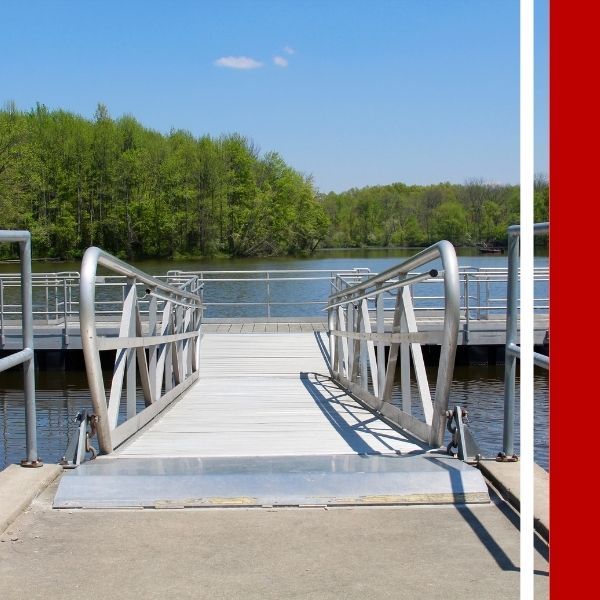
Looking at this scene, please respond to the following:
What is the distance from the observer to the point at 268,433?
539 cm

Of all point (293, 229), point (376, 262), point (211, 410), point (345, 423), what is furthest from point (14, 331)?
point (293, 229)

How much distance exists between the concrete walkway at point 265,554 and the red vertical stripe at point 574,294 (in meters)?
1.45

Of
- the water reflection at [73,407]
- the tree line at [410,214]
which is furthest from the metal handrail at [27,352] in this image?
the tree line at [410,214]

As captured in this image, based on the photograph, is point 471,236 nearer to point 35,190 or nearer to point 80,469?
point 35,190

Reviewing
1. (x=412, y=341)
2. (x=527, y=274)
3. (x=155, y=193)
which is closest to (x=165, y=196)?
(x=155, y=193)

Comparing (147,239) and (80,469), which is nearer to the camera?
(80,469)

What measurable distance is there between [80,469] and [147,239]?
250 feet

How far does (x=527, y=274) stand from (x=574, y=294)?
16 centimetres

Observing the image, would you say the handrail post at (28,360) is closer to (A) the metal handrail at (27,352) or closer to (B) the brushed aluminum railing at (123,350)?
(A) the metal handrail at (27,352)

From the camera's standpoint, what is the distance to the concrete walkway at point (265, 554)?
2469 mm

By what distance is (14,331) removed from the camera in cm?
1509

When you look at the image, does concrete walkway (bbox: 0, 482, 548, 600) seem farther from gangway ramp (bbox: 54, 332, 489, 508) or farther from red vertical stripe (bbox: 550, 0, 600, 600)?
red vertical stripe (bbox: 550, 0, 600, 600)

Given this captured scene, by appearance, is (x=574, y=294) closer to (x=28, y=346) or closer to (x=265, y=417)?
(x=28, y=346)

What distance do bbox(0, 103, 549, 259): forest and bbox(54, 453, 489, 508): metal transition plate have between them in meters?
66.6
